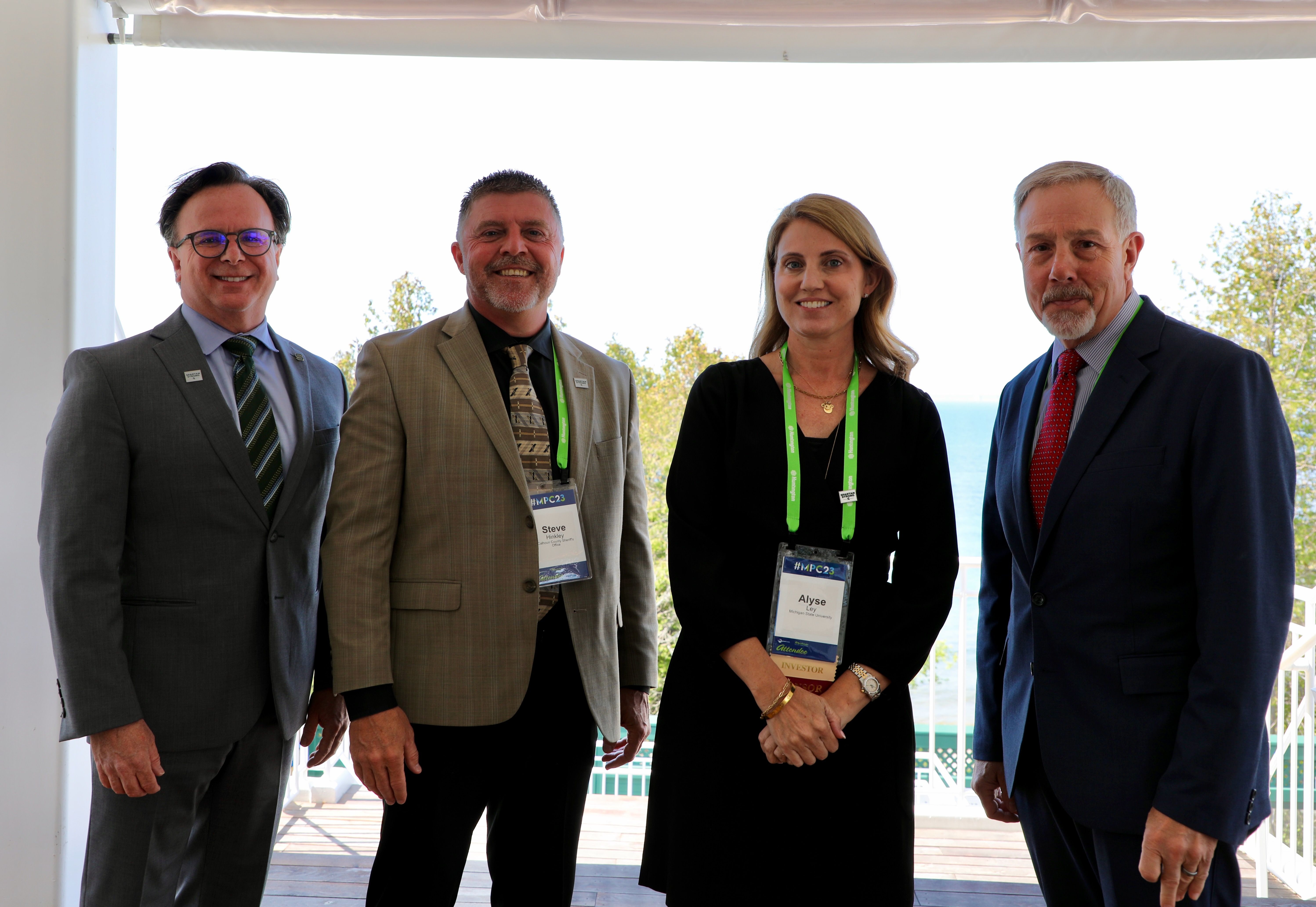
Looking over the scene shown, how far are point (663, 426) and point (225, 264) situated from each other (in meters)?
9.85

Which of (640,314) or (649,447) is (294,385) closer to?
(649,447)

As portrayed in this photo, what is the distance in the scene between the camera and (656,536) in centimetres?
1364

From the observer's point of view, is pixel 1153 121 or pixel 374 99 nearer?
pixel 374 99

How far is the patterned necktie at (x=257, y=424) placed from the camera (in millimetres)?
1869

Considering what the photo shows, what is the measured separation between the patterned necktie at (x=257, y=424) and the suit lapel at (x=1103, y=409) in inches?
64.6

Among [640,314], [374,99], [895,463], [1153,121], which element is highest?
[1153,121]

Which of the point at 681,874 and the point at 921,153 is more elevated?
the point at 921,153

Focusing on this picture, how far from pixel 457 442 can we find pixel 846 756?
1.02 metres

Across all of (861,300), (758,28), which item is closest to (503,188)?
(861,300)

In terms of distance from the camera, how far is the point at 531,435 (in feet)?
6.12

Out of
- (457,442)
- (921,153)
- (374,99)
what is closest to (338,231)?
(374,99)

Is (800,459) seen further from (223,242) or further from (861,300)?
(223,242)

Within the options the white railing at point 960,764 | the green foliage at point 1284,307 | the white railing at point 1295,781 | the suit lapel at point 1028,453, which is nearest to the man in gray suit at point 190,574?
the suit lapel at point 1028,453

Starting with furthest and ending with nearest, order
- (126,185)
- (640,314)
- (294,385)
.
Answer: (640,314) → (126,185) → (294,385)
